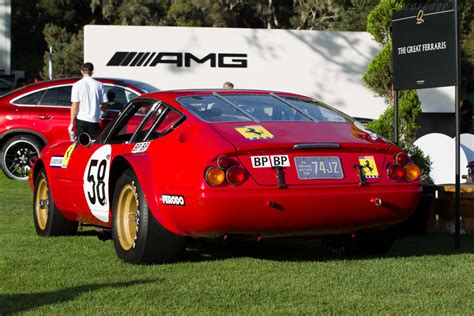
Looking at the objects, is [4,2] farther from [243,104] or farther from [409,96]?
[243,104]

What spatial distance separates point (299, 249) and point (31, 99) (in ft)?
28.0

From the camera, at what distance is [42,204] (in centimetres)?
881

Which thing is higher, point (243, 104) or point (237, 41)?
point (237, 41)

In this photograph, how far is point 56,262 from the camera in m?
6.97

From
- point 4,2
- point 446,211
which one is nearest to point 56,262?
point 446,211

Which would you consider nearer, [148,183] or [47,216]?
[148,183]

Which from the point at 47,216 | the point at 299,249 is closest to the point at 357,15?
the point at 47,216

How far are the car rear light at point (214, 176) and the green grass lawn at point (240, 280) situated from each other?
2.05ft

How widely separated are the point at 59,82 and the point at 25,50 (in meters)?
57.7

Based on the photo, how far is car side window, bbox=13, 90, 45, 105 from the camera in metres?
15.2

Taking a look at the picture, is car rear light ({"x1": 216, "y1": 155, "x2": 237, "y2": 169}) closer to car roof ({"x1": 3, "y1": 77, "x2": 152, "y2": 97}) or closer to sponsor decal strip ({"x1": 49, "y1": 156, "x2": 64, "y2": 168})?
sponsor decal strip ({"x1": 49, "y1": 156, "x2": 64, "y2": 168})

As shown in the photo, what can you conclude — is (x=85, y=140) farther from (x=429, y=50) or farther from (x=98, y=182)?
(x=429, y=50)

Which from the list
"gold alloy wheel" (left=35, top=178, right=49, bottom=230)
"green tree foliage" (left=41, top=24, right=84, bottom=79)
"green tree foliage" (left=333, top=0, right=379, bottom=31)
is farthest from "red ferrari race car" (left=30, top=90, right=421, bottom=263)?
"green tree foliage" (left=41, top=24, right=84, bottom=79)

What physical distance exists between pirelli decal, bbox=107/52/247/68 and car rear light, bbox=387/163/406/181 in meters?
16.0
